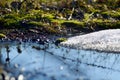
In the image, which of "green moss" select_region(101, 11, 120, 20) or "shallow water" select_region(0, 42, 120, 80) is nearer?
"shallow water" select_region(0, 42, 120, 80)

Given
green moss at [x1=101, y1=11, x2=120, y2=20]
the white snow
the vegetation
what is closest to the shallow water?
the white snow

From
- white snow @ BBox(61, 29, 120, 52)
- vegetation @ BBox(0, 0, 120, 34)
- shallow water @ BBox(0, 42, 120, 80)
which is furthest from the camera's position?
vegetation @ BBox(0, 0, 120, 34)

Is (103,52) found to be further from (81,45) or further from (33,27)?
(33,27)

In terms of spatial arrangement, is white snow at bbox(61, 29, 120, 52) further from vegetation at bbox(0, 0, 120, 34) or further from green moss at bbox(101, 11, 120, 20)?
green moss at bbox(101, 11, 120, 20)

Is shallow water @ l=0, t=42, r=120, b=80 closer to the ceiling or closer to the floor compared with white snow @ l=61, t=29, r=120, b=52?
closer to the ceiling

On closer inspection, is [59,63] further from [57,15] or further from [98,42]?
[57,15]

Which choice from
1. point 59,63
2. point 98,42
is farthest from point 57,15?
point 59,63

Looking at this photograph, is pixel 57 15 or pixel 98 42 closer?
pixel 98 42
